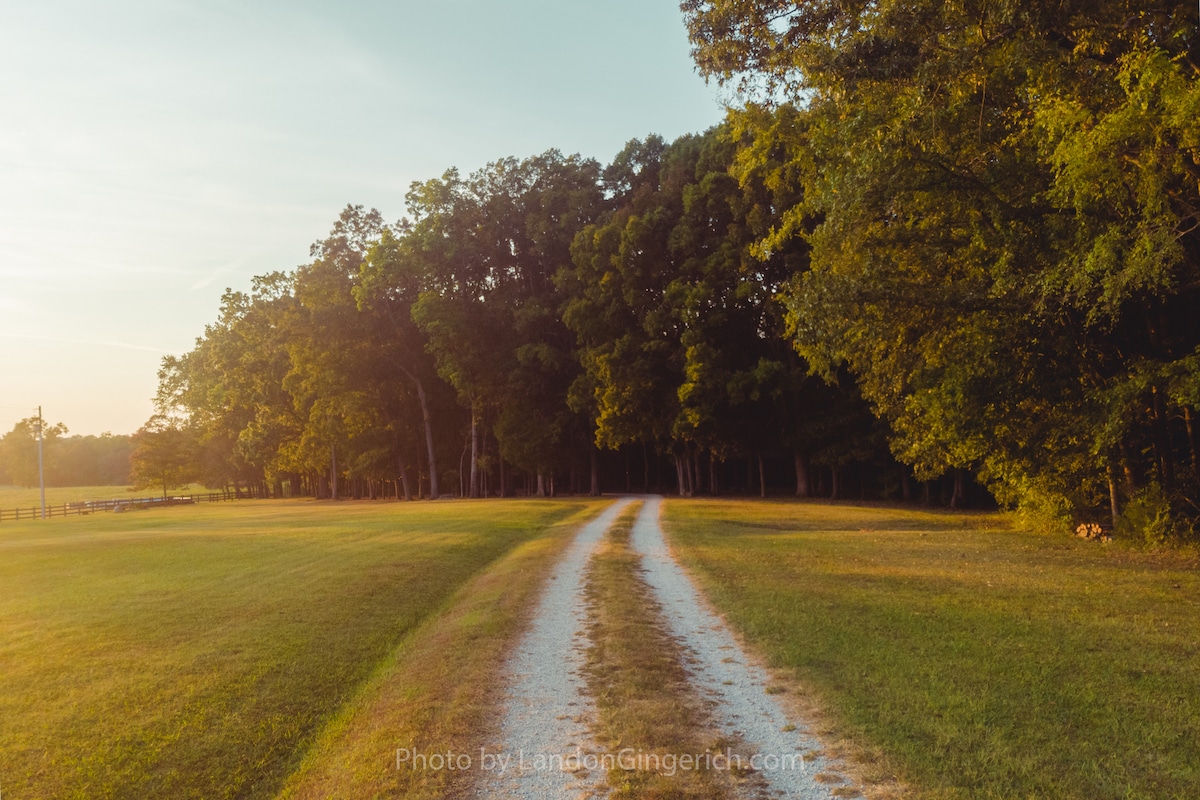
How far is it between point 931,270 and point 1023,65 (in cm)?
626

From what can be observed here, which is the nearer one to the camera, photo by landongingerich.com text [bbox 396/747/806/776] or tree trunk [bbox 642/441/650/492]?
photo by landongingerich.com text [bbox 396/747/806/776]

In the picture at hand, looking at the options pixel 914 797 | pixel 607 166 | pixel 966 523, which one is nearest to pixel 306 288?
pixel 607 166

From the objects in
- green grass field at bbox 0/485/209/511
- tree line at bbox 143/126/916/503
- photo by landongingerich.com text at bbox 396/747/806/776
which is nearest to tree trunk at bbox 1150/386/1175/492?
photo by landongingerich.com text at bbox 396/747/806/776

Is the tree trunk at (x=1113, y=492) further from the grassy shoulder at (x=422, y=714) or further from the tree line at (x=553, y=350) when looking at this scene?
the tree line at (x=553, y=350)

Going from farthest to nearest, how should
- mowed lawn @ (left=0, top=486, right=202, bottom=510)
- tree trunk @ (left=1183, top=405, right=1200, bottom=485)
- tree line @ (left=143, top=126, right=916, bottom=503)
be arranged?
mowed lawn @ (left=0, top=486, right=202, bottom=510) < tree line @ (left=143, top=126, right=916, bottom=503) < tree trunk @ (left=1183, top=405, right=1200, bottom=485)

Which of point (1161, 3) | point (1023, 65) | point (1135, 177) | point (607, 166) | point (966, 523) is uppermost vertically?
point (607, 166)

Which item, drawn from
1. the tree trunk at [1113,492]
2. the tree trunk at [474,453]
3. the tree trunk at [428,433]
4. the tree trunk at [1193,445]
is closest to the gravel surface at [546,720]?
the tree trunk at [1193,445]

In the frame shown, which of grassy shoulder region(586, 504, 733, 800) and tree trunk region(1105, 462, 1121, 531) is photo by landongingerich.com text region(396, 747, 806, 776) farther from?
tree trunk region(1105, 462, 1121, 531)

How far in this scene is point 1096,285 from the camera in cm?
1253

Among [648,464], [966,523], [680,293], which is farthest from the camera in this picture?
[648,464]

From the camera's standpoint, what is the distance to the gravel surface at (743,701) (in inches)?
220

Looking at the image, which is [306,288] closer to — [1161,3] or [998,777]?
[1161,3]

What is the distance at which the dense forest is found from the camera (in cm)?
1260

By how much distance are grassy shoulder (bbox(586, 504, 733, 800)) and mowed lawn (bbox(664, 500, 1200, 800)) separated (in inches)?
47.7
